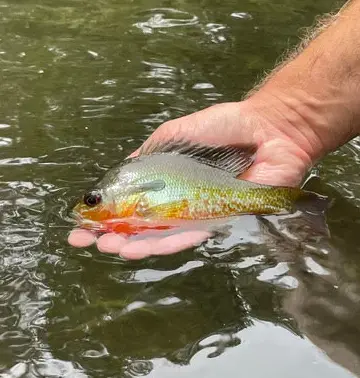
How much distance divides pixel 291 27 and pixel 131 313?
14.6 feet

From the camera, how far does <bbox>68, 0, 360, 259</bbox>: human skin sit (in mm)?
3586

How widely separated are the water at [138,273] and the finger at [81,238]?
31mm

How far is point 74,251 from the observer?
3086 millimetres

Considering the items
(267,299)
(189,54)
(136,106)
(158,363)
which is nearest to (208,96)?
(136,106)

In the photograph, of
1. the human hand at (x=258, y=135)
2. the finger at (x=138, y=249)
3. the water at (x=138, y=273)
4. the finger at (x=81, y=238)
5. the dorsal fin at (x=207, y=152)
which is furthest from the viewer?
the human hand at (x=258, y=135)

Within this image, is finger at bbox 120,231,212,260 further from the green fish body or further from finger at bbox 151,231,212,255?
the green fish body

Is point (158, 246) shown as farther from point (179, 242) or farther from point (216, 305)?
point (216, 305)

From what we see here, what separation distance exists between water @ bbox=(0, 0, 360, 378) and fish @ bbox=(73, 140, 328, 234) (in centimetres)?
13

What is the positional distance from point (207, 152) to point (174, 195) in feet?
1.03

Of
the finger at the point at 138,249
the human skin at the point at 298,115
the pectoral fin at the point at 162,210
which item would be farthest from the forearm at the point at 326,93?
the finger at the point at 138,249

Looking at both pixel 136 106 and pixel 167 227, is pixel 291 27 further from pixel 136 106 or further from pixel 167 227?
pixel 167 227

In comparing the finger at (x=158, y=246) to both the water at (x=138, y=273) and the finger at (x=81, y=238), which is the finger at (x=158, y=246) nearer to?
the water at (x=138, y=273)

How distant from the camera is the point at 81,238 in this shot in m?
3.09

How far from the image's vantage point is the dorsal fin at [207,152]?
3285 mm
